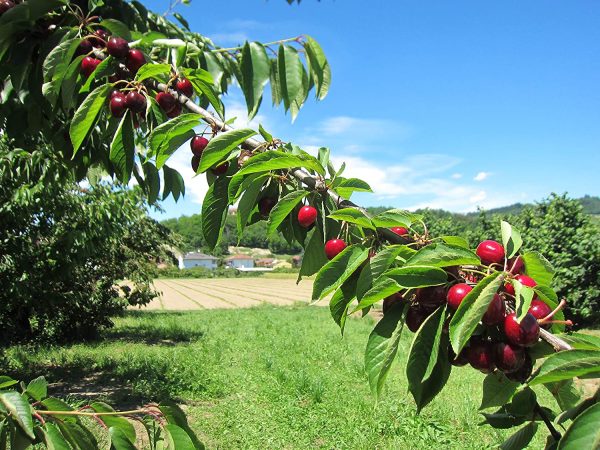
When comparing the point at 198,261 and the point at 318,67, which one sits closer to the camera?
the point at 318,67

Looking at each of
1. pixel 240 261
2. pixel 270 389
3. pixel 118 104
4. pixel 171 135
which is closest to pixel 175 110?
pixel 118 104

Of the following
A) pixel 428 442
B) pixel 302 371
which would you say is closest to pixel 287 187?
pixel 428 442

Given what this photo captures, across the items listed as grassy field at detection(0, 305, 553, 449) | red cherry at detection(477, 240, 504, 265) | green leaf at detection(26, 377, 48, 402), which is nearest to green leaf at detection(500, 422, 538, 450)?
red cherry at detection(477, 240, 504, 265)

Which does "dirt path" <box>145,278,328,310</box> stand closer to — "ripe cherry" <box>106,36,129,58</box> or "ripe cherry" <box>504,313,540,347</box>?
"ripe cherry" <box>106,36,129,58</box>

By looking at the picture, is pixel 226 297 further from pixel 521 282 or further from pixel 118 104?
pixel 521 282

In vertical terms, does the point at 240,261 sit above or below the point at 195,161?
below

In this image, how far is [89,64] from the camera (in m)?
1.28

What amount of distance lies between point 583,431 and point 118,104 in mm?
1142

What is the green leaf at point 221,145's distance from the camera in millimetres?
926

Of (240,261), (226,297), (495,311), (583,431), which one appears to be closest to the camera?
(583,431)

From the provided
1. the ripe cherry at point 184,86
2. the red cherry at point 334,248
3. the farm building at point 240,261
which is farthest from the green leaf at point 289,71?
the farm building at point 240,261

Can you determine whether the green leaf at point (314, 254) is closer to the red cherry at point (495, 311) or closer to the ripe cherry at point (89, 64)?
the red cherry at point (495, 311)

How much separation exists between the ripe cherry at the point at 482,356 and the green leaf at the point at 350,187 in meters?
0.36

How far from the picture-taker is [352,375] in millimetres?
8391
